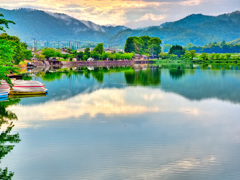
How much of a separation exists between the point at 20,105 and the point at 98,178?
49.6 feet

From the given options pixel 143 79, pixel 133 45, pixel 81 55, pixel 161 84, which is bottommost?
pixel 161 84

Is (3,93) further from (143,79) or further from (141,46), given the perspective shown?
(141,46)

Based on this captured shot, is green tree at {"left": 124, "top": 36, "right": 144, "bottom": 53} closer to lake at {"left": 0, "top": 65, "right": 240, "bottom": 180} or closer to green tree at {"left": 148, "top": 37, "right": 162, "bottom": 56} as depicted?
green tree at {"left": 148, "top": 37, "right": 162, "bottom": 56}

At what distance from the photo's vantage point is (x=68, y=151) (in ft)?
44.8

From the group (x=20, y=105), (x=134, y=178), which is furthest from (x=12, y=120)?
(x=134, y=178)

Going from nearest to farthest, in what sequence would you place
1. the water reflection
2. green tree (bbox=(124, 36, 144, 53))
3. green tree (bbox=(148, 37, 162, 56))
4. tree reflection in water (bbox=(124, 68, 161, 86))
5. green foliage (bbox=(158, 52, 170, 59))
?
the water reflection < tree reflection in water (bbox=(124, 68, 161, 86)) < green foliage (bbox=(158, 52, 170, 59)) < green tree (bbox=(148, 37, 162, 56)) < green tree (bbox=(124, 36, 144, 53))

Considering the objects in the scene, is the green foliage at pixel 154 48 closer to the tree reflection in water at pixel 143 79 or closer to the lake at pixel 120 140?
the tree reflection in water at pixel 143 79

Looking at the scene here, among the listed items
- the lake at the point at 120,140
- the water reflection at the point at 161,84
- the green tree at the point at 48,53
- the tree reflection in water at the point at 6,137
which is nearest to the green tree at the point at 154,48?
the green tree at the point at 48,53

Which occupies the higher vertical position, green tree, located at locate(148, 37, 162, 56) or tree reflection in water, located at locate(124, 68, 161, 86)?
green tree, located at locate(148, 37, 162, 56)

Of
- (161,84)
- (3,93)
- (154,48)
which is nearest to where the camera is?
(3,93)

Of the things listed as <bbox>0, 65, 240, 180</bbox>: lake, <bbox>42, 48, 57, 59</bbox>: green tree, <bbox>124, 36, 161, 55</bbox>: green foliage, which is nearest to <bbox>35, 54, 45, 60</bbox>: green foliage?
<bbox>42, 48, 57, 59</bbox>: green tree

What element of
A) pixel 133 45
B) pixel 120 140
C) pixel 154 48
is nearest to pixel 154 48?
pixel 154 48

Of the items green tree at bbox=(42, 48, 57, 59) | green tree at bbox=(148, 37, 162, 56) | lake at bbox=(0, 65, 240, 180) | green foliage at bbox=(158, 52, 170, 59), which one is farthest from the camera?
green tree at bbox=(148, 37, 162, 56)

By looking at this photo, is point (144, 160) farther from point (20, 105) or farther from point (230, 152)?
point (20, 105)
